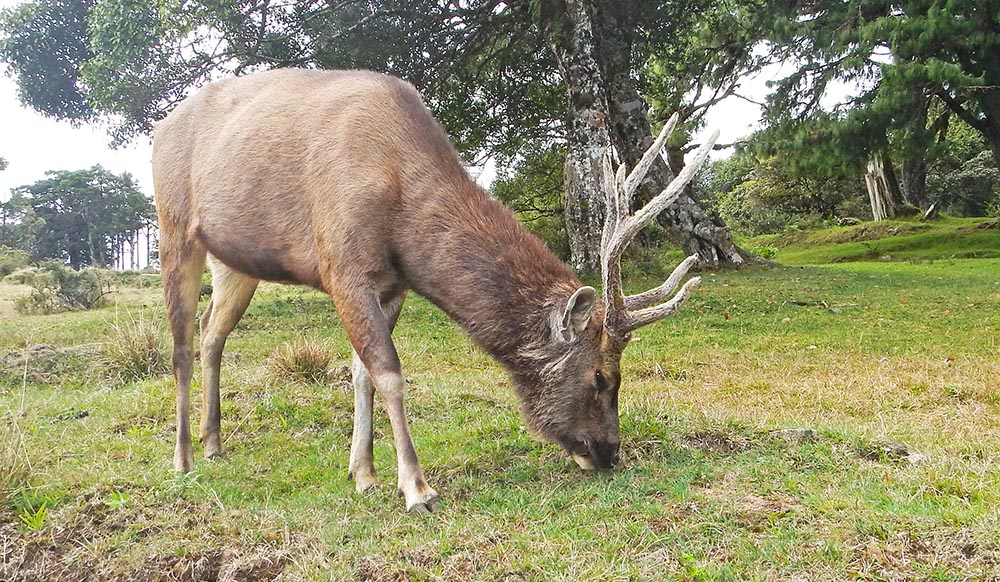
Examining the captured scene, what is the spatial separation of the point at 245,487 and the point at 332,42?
30.3 ft

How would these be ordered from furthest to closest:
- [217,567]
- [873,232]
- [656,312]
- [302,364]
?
[873,232] < [302,364] < [656,312] < [217,567]

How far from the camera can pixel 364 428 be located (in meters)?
4.04

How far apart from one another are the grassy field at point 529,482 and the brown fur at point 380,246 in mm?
376

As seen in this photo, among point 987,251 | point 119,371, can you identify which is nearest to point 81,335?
point 119,371

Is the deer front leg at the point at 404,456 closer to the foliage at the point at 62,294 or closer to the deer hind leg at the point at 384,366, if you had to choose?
the deer hind leg at the point at 384,366

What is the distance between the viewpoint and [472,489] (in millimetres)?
3664

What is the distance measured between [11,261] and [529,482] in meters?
30.8

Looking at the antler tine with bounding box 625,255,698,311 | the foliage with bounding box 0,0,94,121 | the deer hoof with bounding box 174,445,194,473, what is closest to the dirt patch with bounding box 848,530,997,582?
the antler tine with bounding box 625,255,698,311

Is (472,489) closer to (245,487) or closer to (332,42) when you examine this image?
(245,487)

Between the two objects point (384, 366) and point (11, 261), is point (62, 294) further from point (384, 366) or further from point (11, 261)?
point (11, 261)

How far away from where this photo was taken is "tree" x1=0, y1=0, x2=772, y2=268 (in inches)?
421

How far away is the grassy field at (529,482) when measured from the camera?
268cm

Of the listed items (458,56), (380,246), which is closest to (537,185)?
(458,56)

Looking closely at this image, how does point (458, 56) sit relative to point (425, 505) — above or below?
above
